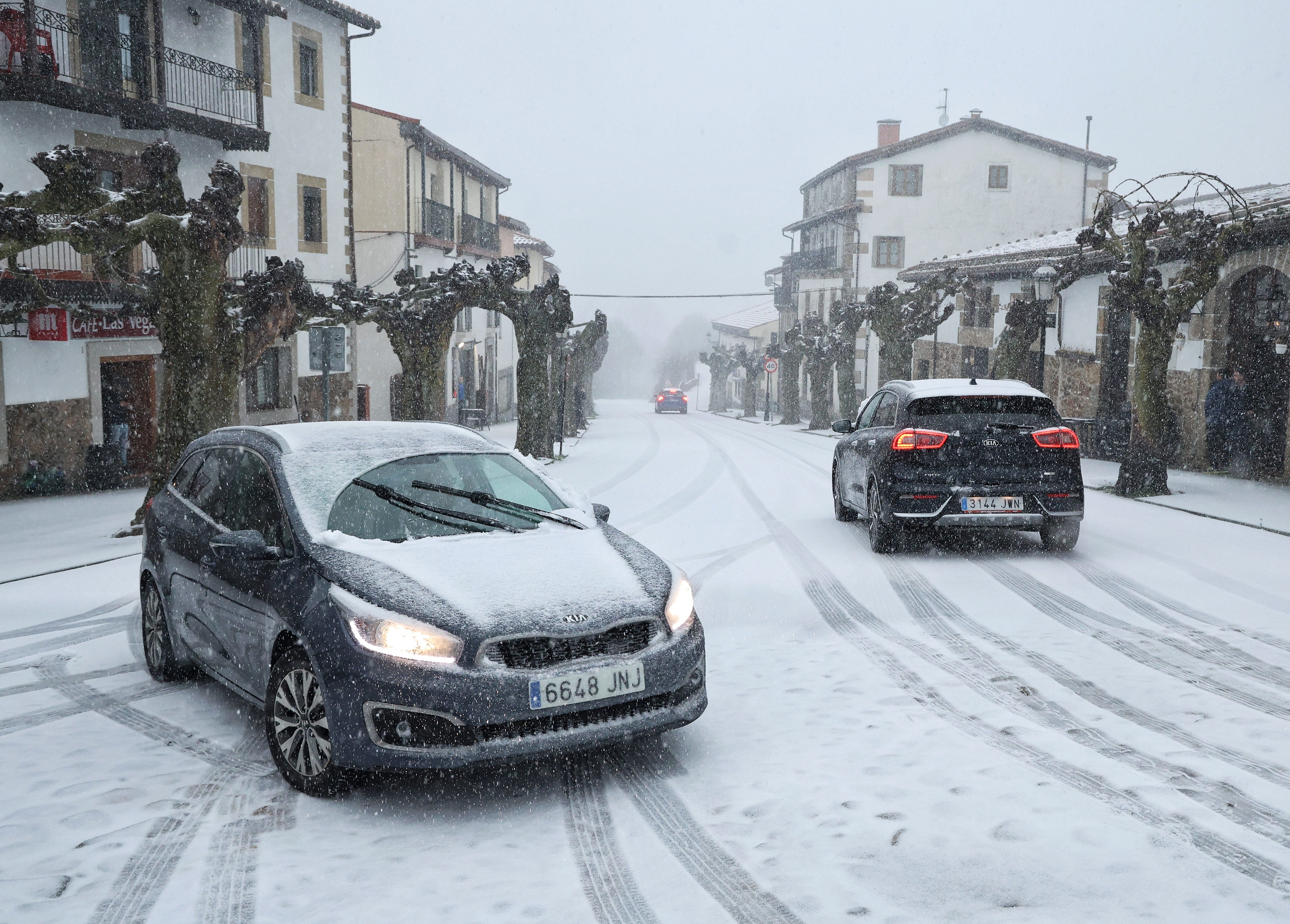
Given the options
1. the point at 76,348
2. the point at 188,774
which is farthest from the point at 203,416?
the point at 188,774

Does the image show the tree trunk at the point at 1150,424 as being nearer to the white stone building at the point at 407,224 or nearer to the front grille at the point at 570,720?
the front grille at the point at 570,720

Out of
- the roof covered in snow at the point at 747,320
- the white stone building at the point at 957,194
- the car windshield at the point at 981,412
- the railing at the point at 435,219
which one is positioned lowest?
the car windshield at the point at 981,412

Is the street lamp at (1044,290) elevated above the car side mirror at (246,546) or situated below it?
above

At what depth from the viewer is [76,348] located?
19.1 metres

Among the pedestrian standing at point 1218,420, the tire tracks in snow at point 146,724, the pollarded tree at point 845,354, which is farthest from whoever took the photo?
the pollarded tree at point 845,354

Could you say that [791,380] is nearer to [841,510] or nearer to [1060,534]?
[841,510]

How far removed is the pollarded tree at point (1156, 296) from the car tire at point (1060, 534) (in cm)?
599

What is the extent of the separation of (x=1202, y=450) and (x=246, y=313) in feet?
52.5

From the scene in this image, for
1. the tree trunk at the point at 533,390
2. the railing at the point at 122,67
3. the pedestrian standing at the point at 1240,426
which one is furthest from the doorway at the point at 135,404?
the pedestrian standing at the point at 1240,426

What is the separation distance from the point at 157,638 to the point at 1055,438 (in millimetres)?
7533

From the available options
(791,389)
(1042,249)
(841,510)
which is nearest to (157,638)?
(841,510)

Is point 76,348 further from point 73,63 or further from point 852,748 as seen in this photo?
point 852,748

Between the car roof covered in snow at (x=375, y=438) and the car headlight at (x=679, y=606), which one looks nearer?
the car headlight at (x=679, y=606)

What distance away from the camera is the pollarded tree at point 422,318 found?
789 inches
